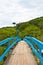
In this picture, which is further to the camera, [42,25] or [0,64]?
[42,25]

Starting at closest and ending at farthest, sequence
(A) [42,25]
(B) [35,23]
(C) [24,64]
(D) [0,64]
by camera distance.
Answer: (D) [0,64], (C) [24,64], (A) [42,25], (B) [35,23]

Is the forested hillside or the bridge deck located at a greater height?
the bridge deck

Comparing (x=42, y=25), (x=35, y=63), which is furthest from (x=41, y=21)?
(x=35, y=63)

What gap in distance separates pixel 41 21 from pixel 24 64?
88.4 meters

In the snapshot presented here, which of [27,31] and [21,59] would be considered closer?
[21,59]

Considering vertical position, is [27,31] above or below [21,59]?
below

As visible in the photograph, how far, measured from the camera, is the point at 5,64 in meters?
10.4

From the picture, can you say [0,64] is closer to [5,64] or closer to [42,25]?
[5,64]

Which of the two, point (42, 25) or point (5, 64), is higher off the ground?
point (5, 64)

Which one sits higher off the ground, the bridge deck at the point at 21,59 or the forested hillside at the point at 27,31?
the bridge deck at the point at 21,59

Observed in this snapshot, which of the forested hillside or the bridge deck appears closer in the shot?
the bridge deck

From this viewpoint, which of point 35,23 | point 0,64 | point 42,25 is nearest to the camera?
point 0,64

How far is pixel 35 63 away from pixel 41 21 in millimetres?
88017

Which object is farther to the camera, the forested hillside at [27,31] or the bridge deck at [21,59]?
the forested hillside at [27,31]
